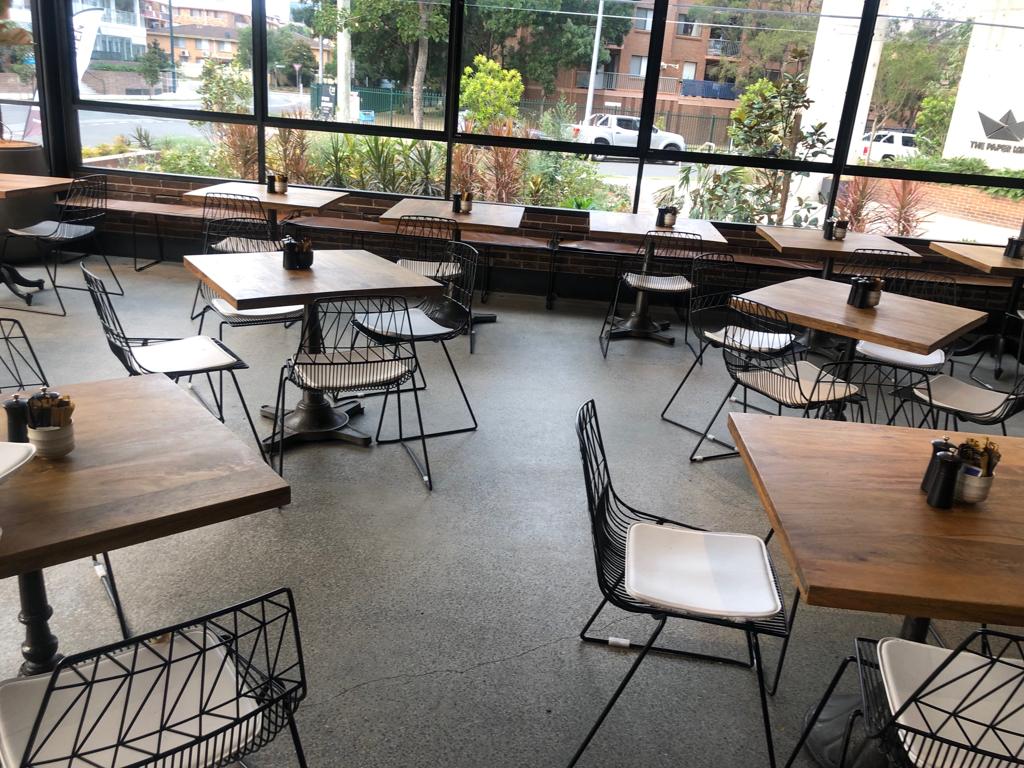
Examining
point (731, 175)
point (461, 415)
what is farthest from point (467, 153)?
point (461, 415)

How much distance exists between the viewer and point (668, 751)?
83.1 inches

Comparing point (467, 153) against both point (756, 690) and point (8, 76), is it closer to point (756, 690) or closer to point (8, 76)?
point (8, 76)

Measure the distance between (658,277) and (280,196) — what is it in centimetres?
268

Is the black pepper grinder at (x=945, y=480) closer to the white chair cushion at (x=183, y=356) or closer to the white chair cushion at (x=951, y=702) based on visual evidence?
the white chair cushion at (x=951, y=702)

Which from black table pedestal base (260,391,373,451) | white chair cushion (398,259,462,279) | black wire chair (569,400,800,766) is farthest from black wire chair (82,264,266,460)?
white chair cushion (398,259,462,279)

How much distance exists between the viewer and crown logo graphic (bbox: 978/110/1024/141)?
632cm

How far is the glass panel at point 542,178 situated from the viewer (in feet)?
21.8

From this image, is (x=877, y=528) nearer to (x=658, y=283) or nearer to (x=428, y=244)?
(x=658, y=283)

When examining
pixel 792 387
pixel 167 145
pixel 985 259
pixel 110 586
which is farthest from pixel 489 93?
pixel 110 586

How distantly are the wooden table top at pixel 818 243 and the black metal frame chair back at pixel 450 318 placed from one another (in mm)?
2042

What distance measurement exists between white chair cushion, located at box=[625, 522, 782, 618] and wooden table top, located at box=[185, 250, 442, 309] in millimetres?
1694

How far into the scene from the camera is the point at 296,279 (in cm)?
348

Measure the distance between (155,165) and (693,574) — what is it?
643 centimetres

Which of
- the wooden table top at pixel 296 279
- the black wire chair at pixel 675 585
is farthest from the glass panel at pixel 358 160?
the black wire chair at pixel 675 585
